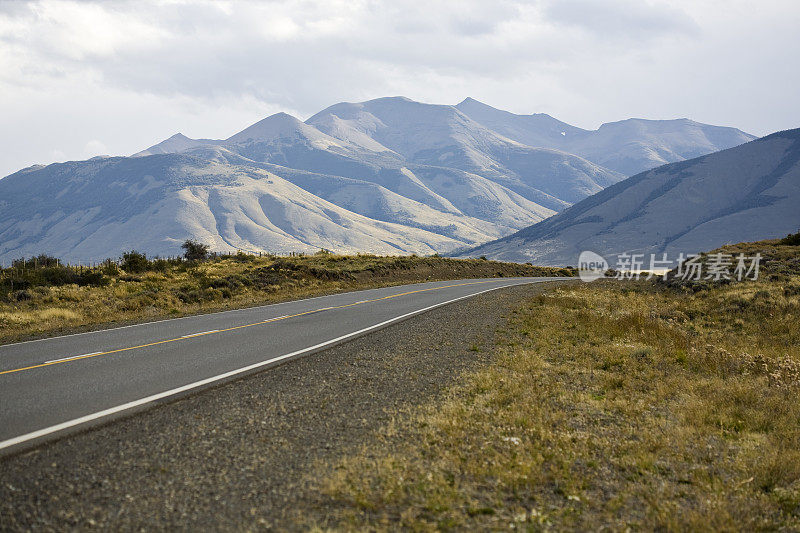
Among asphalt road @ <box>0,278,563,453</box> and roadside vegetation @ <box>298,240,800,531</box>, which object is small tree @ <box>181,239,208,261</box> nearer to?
asphalt road @ <box>0,278,563,453</box>

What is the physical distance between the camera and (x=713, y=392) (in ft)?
29.0

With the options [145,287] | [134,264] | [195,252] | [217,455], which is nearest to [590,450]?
[217,455]

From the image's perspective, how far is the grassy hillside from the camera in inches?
654

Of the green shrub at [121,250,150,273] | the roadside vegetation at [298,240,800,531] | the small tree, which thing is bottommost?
the roadside vegetation at [298,240,800,531]

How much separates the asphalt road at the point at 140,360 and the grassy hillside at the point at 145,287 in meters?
2.81

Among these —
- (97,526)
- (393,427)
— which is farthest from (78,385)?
(393,427)

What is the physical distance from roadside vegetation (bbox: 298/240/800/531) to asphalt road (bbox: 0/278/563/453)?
138 inches

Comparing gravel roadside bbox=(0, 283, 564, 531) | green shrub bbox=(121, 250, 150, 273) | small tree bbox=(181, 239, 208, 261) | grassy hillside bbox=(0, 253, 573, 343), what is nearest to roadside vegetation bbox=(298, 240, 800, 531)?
gravel roadside bbox=(0, 283, 564, 531)

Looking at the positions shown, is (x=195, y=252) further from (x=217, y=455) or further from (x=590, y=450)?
(x=590, y=450)

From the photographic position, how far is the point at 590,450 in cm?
608

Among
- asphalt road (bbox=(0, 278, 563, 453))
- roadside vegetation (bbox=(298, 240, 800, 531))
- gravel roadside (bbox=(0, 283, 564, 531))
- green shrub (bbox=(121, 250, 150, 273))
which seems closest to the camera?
gravel roadside (bbox=(0, 283, 564, 531))

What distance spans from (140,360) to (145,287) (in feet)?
50.0

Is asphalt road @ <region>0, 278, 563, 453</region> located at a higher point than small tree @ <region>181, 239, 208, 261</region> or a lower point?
lower

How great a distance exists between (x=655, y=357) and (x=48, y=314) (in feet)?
57.6
